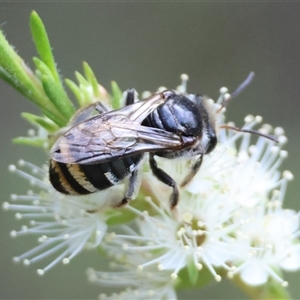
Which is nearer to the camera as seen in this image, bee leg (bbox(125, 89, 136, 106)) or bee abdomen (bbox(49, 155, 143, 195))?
bee abdomen (bbox(49, 155, 143, 195))

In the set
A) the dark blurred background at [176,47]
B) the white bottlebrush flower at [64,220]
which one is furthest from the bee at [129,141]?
the dark blurred background at [176,47]

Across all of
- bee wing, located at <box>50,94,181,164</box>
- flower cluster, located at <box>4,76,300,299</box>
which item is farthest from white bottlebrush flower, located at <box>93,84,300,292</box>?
bee wing, located at <box>50,94,181,164</box>

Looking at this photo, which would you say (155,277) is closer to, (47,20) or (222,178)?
(222,178)

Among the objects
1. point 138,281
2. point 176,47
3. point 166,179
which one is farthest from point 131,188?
point 176,47

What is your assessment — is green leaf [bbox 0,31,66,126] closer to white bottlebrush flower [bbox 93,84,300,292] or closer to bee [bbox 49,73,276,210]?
bee [bbox 49,73,276,210]

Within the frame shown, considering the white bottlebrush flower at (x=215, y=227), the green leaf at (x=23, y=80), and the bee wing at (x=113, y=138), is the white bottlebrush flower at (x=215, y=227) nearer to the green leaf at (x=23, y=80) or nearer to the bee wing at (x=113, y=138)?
the bee wing at (x=113, y=138)

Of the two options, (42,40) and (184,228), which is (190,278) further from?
(42,40)
